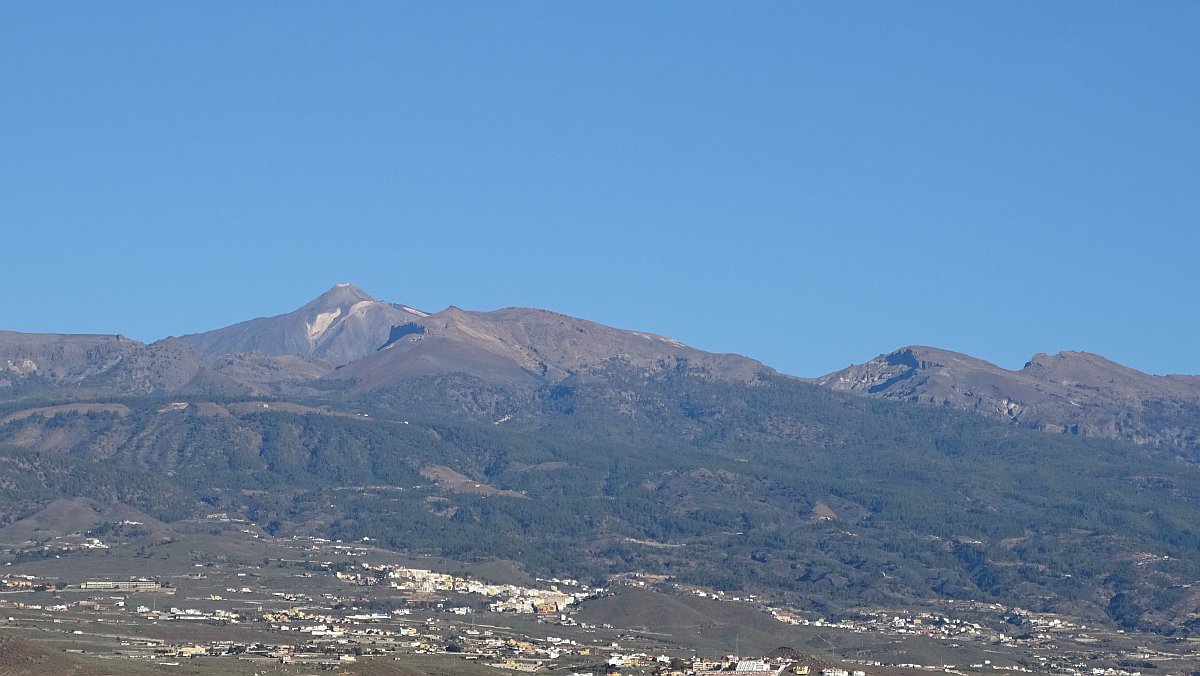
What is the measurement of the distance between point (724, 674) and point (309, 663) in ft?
111

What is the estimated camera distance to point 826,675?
199 metres

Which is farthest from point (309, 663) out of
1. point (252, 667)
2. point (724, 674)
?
point (724, 674)

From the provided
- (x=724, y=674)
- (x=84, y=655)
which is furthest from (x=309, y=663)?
(x=724, y=674)

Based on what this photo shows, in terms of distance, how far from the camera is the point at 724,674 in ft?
653

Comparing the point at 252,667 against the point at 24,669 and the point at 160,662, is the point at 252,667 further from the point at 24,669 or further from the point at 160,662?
the point at 24,669

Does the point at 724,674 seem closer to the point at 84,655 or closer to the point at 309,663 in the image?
the point at 309,663

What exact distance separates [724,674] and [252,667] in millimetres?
38244

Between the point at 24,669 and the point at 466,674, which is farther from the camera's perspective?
the point at 466,674

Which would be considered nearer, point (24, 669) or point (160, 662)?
point (24, 669)

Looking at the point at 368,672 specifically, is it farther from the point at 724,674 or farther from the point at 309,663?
the point at 724,674

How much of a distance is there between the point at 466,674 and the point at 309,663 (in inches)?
505

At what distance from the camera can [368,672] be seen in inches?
7466

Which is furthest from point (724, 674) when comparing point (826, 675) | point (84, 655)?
point (84, 655)

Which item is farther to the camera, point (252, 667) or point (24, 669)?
point (252, 667)
